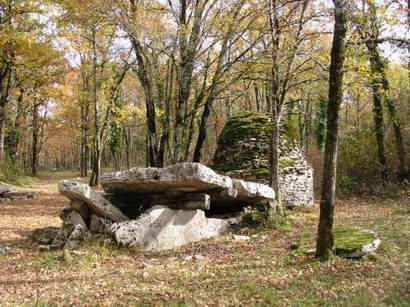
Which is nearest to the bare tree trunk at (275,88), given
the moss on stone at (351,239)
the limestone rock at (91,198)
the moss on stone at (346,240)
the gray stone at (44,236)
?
the moss on stone at (346,240)

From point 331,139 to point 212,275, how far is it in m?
3.30

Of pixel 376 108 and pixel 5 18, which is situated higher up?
pixel 5 18

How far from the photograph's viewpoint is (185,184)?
1046cm

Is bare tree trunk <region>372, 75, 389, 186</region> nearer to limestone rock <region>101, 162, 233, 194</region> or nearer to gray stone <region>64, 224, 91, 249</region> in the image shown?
limestone rock <region>101, 162, 233, 194</region>

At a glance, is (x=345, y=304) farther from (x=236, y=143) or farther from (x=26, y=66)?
(x=26, y=66)

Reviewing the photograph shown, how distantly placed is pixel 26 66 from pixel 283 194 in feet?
43.3

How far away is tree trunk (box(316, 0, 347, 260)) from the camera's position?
8.00m

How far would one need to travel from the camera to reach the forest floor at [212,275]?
21.4 feet

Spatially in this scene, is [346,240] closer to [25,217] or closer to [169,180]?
[169,180]

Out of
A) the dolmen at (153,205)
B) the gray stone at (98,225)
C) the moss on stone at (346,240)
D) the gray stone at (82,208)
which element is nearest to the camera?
the moss on stone at (346,240)

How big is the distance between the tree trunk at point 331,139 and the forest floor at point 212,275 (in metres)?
0.40

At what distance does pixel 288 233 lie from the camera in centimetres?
1146

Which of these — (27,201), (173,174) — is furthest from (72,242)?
(27,201)

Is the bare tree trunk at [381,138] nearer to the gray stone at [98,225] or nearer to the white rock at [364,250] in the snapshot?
the white rock at [364,250]
